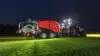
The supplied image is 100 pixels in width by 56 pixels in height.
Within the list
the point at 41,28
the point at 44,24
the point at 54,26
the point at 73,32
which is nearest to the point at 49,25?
the point at 44,24

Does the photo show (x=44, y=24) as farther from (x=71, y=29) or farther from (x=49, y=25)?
(x=71, y=29)

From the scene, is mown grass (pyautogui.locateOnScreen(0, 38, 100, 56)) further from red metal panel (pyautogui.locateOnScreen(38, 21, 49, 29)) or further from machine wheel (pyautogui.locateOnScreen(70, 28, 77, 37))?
machine wheel (pyautogui.locateOnScreen(70, 28, 77, 37))

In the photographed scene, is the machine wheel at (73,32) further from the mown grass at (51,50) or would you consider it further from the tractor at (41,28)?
the mown grass at (51,50)

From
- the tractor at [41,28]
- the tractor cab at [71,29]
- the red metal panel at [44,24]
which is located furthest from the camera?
the tractor cab at [71,29]

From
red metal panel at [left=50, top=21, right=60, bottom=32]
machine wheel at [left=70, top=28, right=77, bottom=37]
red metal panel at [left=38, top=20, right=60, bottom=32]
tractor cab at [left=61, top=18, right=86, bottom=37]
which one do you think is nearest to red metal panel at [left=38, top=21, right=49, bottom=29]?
red metal panel at [left=38, top=20, right=60, bottom=32]

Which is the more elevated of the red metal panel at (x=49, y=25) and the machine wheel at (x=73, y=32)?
the red metal panel at (x=49, y=25)

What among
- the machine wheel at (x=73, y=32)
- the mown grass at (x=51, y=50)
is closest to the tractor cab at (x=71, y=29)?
the machine wheel at (x=73, y=32)

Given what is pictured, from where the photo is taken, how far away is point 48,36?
1441 inches

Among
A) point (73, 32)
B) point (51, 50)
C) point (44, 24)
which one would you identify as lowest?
point (51, 50)

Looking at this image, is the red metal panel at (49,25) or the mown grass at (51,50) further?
the red metal panel at (49,25)

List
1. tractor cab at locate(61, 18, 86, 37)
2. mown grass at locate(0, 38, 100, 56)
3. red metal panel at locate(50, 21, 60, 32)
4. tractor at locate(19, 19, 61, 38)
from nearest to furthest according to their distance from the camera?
mown grass at locate(0, 38, 100, 56) < tractor at locate(19, 19, 61, 38) < red metal panel at locate(50, 21, 60, 32) < tractor cab at locate(61, 18, 86, 37)

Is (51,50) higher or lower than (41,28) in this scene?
lower

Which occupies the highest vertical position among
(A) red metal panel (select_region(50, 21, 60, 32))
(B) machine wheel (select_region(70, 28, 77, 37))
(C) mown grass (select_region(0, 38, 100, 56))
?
(A) red metal panel (select_region(50, 21, 60, 32))

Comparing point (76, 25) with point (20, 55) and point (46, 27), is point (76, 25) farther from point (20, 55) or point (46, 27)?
point (20, 55)
